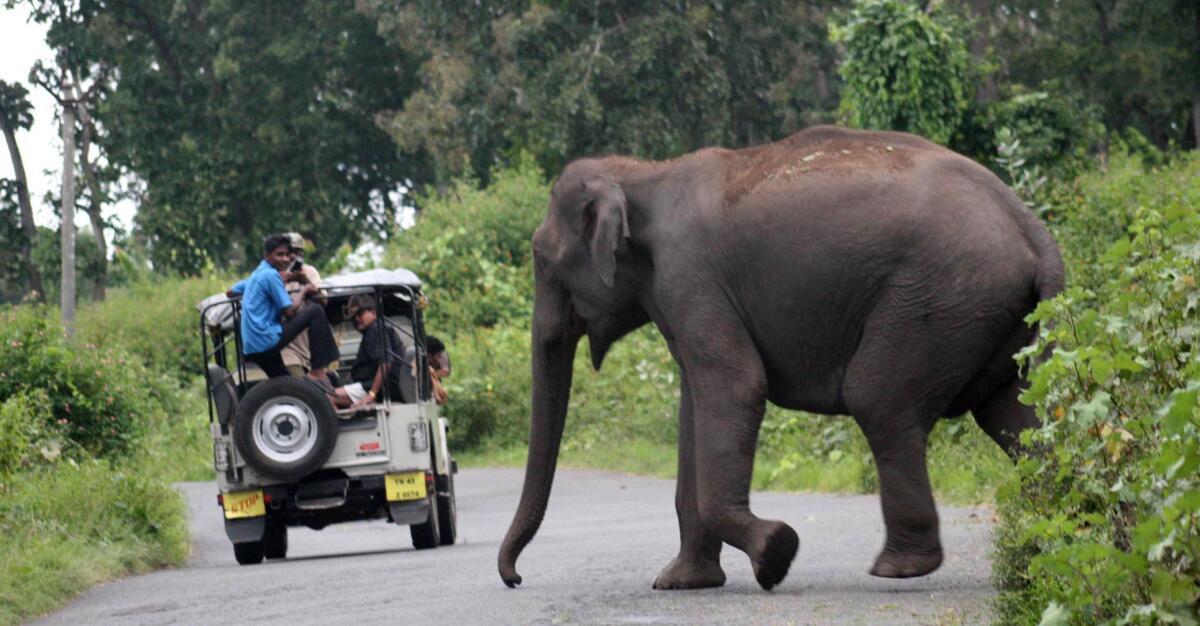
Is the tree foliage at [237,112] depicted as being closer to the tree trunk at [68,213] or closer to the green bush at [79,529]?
the tree trunk at [68,213]

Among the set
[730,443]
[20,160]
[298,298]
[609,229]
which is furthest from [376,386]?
[20,160]

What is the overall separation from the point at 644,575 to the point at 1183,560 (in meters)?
5.59

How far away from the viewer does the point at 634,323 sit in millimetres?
10898

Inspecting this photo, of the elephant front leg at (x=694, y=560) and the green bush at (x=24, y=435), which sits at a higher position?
the green bush at (x=24, y=435)

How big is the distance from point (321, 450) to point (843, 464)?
7.27 meters

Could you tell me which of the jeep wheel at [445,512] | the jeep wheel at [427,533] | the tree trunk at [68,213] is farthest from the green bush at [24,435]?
the tree trunk at [68,213]

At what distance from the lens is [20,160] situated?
174 ft

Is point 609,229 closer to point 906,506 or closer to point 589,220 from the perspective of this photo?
point 589,220

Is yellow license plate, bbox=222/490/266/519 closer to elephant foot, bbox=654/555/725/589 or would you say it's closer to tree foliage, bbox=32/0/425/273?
elephant foot, bbox=654/555/725/589

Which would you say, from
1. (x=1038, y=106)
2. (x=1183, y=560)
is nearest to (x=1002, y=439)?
(x=1183, y=560)

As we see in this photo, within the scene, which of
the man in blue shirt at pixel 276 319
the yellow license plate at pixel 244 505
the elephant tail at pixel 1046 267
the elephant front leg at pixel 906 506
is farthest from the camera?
the yellow license plate at pixel 244 505

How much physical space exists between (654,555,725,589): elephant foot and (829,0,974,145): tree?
19.2 m

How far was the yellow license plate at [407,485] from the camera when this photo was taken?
16188mm

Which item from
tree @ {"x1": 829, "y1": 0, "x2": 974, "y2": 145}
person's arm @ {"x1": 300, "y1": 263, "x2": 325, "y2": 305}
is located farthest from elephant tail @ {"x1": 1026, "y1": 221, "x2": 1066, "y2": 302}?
tree @ {"x1": 829, "y1": 0, "x2": 974, "y2": 145}
